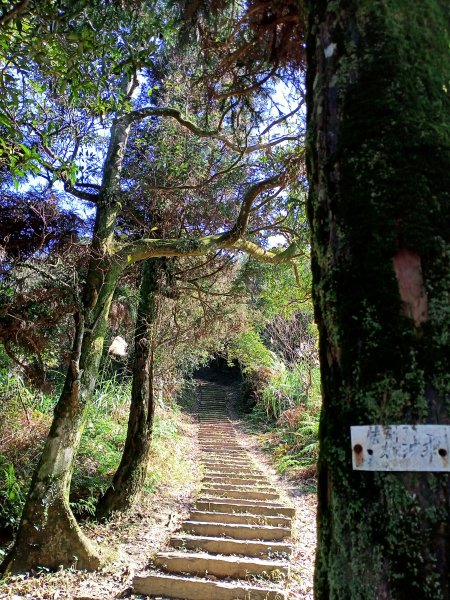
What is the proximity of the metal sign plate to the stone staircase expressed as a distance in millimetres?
3424

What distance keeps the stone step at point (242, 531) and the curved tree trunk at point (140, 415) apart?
124cm

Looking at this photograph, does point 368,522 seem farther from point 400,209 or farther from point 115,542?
point 115,542

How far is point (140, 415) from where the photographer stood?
21.7 feet

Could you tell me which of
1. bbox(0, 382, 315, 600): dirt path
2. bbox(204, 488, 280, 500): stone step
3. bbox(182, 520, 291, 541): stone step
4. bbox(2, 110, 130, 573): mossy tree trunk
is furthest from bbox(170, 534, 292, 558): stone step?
bbox(204, 488, 280, 500): stone step

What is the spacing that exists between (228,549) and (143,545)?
3.44ft

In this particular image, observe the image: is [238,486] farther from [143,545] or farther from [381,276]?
[381,276]

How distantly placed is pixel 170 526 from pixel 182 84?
6722 mm

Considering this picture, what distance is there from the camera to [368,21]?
1.23m

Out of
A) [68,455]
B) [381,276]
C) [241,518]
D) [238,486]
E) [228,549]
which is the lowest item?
[228,549]

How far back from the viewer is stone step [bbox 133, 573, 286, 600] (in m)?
3.80

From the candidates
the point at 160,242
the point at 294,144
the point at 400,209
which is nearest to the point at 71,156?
the point at 160,242

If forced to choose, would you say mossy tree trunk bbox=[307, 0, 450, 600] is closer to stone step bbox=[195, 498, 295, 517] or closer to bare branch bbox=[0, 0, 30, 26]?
bare branch bbox=[0, 0, 30, 26]

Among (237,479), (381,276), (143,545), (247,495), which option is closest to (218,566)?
(143,545)

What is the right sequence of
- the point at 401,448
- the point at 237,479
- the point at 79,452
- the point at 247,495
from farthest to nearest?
the point at 237,479 < the point at 247,495 < the point at 79,452 < the point at 401,448
